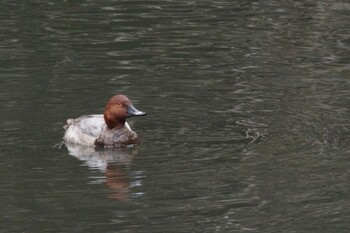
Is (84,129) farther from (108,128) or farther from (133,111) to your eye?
(133,111)

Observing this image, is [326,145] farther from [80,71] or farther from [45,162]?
[80,71]

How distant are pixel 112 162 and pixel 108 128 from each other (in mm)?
994

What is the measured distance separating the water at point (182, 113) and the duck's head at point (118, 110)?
0.36m

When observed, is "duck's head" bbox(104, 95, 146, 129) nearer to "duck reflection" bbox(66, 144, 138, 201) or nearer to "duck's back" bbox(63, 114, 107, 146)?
"duck's back" bbox(63, 114, 107, 146)

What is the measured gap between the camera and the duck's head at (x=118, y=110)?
14.8 m

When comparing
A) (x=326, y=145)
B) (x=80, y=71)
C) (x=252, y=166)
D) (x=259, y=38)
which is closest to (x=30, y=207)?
(x=252, y=166)

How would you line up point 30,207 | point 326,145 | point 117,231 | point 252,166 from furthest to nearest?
point 326,145, point 252,166, point 30,207, point 117,231

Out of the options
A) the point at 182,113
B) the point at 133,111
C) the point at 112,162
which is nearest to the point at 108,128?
the point at 133,111

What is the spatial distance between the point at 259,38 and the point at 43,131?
618 centimetres

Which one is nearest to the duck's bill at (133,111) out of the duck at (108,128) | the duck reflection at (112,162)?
the duck at (108,128)

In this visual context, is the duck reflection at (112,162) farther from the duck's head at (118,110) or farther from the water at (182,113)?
the duck's head at (118,110)

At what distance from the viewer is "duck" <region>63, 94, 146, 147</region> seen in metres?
14.7

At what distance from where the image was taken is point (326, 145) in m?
14.1

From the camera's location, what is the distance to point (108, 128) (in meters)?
14.9
